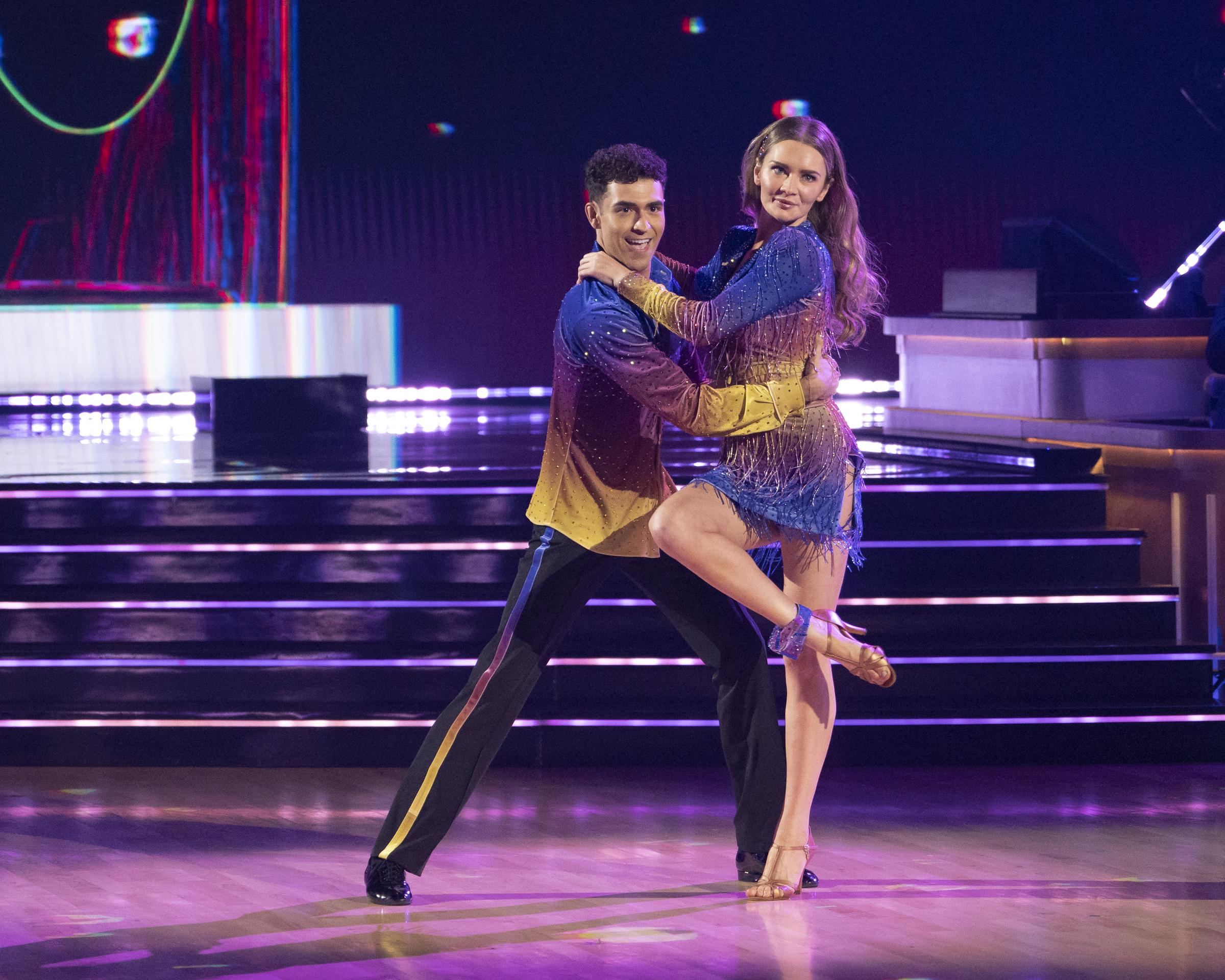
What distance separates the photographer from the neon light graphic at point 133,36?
1061cm

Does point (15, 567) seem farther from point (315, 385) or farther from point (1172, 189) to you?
point (1172, 189)

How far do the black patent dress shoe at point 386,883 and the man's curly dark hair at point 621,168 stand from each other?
48.1 inches

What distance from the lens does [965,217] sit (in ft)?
37.4

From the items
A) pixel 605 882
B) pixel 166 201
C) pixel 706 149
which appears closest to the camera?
pixel 605 882

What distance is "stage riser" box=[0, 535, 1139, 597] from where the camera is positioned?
450cm

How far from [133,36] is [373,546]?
7.18 meters

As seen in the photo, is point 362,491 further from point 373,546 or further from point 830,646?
point 830,646

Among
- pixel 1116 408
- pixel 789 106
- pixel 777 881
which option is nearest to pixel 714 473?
pixel 777 881

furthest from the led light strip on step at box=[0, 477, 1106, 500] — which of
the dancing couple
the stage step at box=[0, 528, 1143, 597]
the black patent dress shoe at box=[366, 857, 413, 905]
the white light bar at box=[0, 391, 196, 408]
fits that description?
the white light bar at box=[0, 391, 196, 408]

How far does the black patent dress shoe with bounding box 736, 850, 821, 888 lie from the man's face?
1.09 meters

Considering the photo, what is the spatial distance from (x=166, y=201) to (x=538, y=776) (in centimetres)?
742

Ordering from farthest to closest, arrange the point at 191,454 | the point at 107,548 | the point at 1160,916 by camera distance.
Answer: the point at 191,454
the point at 107,548
the point at 1160,916

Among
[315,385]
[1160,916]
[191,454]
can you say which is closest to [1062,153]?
[315,385]

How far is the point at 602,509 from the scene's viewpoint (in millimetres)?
3010
